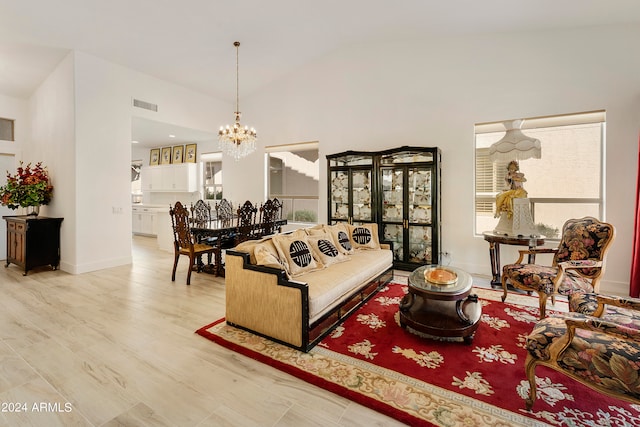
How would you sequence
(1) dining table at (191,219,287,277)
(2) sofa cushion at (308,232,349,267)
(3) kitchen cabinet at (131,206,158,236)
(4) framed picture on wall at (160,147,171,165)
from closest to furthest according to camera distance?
(2) sofa cushion at (308,232,349,267), (1) dining table at (191,219,287,277), (3) kitchen cabinet at (131,206,158,236), (4) framed picture on wall at (160,147,171,165)

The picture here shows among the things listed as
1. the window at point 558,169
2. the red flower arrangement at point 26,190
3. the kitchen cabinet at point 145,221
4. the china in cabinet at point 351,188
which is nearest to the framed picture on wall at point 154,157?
the kitchen cabinet at point 145,221

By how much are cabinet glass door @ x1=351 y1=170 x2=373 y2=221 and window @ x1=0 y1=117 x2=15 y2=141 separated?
6849 mm

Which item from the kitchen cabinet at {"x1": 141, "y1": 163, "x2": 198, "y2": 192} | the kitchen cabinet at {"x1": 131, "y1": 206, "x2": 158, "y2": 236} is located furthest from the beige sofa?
the kitchen cabinet at {"x1": 131, "y1": 206, "x2": 158, "y2": 236}

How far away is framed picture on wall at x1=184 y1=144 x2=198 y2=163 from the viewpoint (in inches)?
321

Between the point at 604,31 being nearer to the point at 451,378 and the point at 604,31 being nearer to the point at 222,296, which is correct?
the point at 451,378

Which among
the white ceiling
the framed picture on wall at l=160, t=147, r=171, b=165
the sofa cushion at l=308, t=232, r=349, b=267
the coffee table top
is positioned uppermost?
the white ceiling

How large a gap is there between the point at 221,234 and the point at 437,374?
342 centimetres

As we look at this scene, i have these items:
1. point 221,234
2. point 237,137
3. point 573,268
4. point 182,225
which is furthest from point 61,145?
point 573,268

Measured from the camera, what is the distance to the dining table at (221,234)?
4374 mm

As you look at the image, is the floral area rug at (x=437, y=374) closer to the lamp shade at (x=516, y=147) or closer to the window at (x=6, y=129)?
the lamp shade at (x=516, y=147)

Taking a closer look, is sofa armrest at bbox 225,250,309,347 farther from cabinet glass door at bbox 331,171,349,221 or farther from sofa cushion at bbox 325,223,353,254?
cabinet glass door at bbox 331,171,349,221

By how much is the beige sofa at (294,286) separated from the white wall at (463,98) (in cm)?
250

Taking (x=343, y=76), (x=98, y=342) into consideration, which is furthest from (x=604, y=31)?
(x=98, y=342)

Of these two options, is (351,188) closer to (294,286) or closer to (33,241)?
(294,286)
